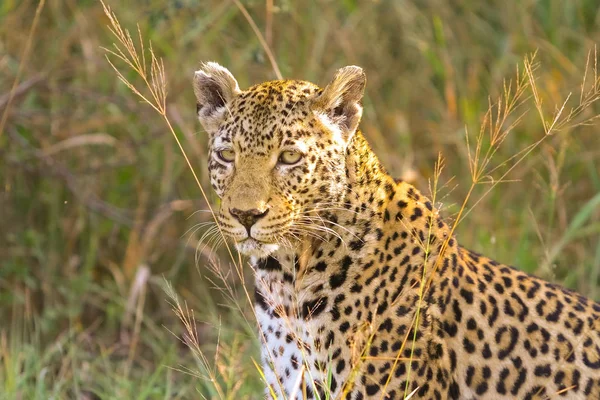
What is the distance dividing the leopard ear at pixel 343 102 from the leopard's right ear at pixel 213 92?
477 millimetres

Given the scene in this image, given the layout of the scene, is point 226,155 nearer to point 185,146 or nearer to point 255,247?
point 255,247

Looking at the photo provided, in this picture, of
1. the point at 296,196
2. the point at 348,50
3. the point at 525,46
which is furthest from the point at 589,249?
the point at 296,196

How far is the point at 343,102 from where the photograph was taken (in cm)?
467

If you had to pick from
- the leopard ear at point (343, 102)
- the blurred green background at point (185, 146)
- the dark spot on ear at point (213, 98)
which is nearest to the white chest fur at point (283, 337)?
the leopard ear at point (343, 102)

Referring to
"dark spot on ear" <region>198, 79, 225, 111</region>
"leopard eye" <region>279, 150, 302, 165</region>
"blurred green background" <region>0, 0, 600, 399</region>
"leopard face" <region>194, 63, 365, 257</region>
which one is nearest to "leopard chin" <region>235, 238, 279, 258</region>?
"leopard face" <region>194, 63, 365, 257</region>

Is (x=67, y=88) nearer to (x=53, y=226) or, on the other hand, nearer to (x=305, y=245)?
(x=53, y=226)

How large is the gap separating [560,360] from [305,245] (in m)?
1.14

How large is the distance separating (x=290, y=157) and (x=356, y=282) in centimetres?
58

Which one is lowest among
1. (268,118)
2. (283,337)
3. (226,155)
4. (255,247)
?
(283,337)

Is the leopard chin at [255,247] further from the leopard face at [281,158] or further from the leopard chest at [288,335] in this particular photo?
the leopard chest at [288,335]

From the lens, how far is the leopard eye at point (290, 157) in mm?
4484

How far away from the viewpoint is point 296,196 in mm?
4445

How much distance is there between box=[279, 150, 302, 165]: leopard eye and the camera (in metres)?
4.48

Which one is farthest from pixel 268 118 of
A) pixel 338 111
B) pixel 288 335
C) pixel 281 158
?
pixel 288 335
